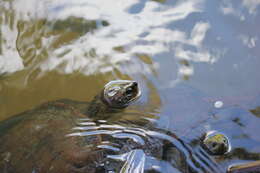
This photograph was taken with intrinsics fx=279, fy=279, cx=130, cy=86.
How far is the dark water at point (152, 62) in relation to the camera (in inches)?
82.7

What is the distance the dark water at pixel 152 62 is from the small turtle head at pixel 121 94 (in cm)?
10

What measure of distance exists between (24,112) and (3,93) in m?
0.36

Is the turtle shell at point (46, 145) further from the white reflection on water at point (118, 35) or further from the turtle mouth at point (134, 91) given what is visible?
the white reflection on water at point (118, 35)

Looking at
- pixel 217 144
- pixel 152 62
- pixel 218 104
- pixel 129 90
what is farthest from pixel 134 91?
pixel 217 144

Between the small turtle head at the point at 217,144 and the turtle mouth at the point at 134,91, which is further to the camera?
the turtle mouth at the point at 134,91

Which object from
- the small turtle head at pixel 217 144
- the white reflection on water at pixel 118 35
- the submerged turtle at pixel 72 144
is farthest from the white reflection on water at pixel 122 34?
the small turtle head at pixel 217 144

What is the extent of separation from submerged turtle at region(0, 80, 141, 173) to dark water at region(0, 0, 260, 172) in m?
0.15

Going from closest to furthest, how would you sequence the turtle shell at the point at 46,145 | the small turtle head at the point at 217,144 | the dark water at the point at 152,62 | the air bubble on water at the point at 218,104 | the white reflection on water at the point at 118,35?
the turtle shell at the point at 46,145
the small turtle head at the point at 217,144
the dark water at the point at 152,62
the air bubble on water at the point at 218,104
the white reflection on water at the point at 118,35

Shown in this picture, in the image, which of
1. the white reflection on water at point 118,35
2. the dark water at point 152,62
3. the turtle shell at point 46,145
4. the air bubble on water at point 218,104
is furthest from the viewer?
the white reflection on water at point 118,35

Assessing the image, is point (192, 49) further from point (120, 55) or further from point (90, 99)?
point (90, 99)

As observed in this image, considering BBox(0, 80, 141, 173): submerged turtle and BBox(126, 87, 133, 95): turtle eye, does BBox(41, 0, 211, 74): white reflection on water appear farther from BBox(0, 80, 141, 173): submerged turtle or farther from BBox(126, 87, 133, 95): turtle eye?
BBox(0, 80, 141, 173): submerged turtle

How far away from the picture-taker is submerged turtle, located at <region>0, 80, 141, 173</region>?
5.73 feet

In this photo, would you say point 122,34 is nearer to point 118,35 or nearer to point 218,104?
point 118,35

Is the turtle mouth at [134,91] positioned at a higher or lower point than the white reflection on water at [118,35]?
lower
